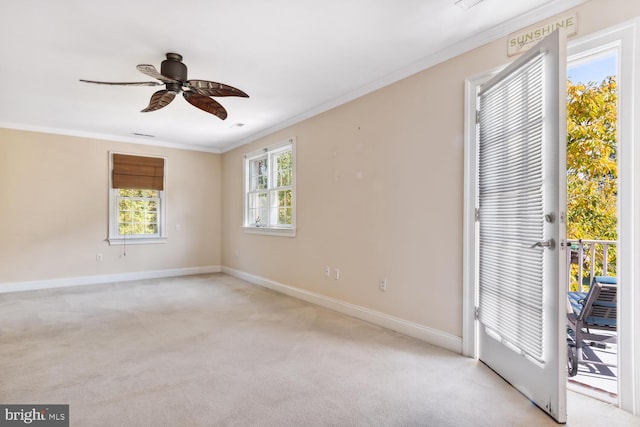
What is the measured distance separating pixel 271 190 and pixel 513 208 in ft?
12.9

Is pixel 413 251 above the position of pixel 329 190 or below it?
below

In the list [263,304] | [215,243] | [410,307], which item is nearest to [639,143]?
[410,307]

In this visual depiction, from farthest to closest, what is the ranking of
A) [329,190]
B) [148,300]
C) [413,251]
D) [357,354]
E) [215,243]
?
1. [215,243]
2. [148,300]
3. [329,190]
4. [413,251]
5. [357,354]

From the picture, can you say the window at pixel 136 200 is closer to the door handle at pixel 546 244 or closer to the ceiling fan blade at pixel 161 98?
the ceiling fan blade at pixel 161 98

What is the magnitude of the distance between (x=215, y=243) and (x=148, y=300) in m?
2.54

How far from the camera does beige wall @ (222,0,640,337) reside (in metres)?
2.88

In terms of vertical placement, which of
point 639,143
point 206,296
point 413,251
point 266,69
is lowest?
point 206,296

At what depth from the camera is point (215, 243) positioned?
7.15 meters

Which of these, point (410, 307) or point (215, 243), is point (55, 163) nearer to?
point (215, 243)

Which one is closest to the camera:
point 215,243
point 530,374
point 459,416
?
point 459,416

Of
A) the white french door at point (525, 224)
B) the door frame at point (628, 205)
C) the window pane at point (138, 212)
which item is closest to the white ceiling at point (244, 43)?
the door frame at point (628, 205)

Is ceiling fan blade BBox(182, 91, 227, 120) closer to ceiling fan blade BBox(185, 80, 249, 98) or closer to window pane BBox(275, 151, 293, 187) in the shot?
ceiling fan blade BBox(185, 80, 249, 98)

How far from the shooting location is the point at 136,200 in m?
6.30

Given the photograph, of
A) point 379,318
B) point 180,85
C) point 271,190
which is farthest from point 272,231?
point 180,85
